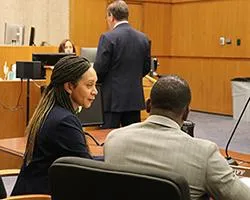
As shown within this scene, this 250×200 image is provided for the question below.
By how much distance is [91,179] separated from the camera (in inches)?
67.6

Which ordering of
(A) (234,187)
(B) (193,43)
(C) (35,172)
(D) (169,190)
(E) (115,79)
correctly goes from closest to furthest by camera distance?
(D) (169,190) < (A) (234,187) < (C) (35,172) < (E) (115,79) < (B) (193,43)

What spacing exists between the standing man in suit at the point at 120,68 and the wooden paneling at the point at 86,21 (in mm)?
5966

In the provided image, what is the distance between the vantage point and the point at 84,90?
2883 mm

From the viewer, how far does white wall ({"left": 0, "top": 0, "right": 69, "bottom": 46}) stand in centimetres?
1063

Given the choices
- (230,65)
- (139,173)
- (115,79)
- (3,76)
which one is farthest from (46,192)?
(230,65)

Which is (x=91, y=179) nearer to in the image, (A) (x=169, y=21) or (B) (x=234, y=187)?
(B) (x=234, y=187)

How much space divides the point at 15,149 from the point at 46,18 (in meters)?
7.69

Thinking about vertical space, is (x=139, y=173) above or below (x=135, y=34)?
below

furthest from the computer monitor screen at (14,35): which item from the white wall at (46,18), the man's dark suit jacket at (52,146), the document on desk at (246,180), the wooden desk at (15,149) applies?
the document on desk at (246,180)

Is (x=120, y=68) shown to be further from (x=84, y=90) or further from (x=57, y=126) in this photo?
(x=57, y=126)

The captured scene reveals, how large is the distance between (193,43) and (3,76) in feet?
16.7

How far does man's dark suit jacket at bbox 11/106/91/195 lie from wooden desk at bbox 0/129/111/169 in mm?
465

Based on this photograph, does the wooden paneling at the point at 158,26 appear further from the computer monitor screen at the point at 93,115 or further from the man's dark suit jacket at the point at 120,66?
the computer monitor screen at the point at 93,115

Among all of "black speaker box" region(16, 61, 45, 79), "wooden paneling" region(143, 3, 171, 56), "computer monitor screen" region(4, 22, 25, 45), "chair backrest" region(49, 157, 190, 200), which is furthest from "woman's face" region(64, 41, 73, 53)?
"chair backrest" region(49, 157, 190, 200)
